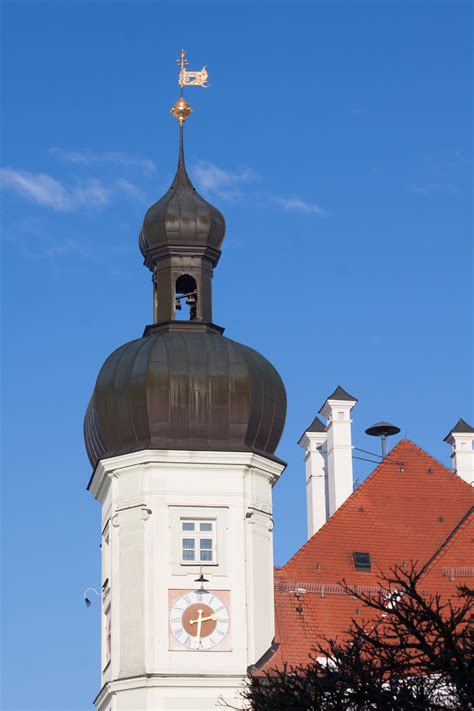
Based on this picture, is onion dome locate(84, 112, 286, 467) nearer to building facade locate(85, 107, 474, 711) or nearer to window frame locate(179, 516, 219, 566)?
building facade locate(85, 107, 474, 711)

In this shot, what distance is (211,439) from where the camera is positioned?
34.0 metres

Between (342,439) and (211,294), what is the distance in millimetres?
4463

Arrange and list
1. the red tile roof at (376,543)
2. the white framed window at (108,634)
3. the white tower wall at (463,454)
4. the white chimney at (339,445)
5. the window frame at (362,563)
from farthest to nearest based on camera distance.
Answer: the white tower wall at (463,454), the white chimney at (339,445), the window frame at (362,563), the red tile roof at (376,543), the white framed window at (108,634)

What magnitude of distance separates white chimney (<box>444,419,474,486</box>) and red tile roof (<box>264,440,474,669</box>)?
1.55m

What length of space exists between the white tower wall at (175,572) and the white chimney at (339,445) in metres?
3.59

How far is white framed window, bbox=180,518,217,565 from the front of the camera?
3331cm

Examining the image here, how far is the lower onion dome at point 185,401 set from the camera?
111 ft

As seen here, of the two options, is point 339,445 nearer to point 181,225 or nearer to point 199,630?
point 181,225

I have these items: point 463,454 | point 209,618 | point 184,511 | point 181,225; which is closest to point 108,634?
point 209,618

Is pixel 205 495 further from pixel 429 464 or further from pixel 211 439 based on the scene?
pixel 429 464

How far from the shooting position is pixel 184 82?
39000 millimetres

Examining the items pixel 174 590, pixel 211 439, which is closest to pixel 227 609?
pixel 174 590

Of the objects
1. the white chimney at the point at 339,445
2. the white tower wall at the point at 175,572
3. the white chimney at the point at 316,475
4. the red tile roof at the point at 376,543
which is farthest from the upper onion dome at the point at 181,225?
the red tile roof at the point at 376,543

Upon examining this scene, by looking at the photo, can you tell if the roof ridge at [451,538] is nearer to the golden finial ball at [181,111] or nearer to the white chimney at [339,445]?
the white chimney at [339,445]
